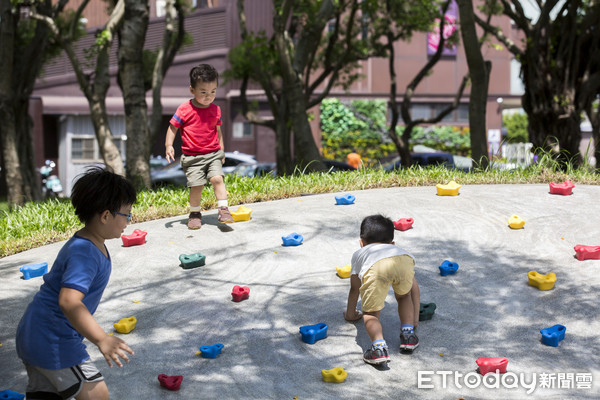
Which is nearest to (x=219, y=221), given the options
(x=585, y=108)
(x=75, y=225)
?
(x=75, y=225)

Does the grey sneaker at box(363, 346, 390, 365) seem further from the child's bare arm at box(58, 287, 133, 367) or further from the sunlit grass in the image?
the sunlit grass

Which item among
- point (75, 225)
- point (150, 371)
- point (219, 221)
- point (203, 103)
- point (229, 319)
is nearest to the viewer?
point (150, 371)

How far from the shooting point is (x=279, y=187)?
28.0ft

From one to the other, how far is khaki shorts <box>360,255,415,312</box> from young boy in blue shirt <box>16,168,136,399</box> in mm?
1719

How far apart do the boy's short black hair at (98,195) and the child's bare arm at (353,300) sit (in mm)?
1801

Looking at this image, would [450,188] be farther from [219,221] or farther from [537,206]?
[219,221]

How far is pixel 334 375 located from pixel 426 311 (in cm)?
109

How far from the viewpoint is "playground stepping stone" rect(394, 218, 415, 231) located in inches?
247

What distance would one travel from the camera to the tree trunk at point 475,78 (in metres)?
10.7

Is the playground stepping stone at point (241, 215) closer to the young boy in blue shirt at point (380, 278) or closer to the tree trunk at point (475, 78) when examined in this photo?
the young boy in blue shirt at point (380, 278)

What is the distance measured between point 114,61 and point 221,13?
4874mm

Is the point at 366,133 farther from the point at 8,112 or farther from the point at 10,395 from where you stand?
the point at 10,395

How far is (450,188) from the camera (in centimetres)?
739

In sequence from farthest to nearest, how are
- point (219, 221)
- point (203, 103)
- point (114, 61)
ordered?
point (114, 61) → point (219, 221) → point (203, 103)
